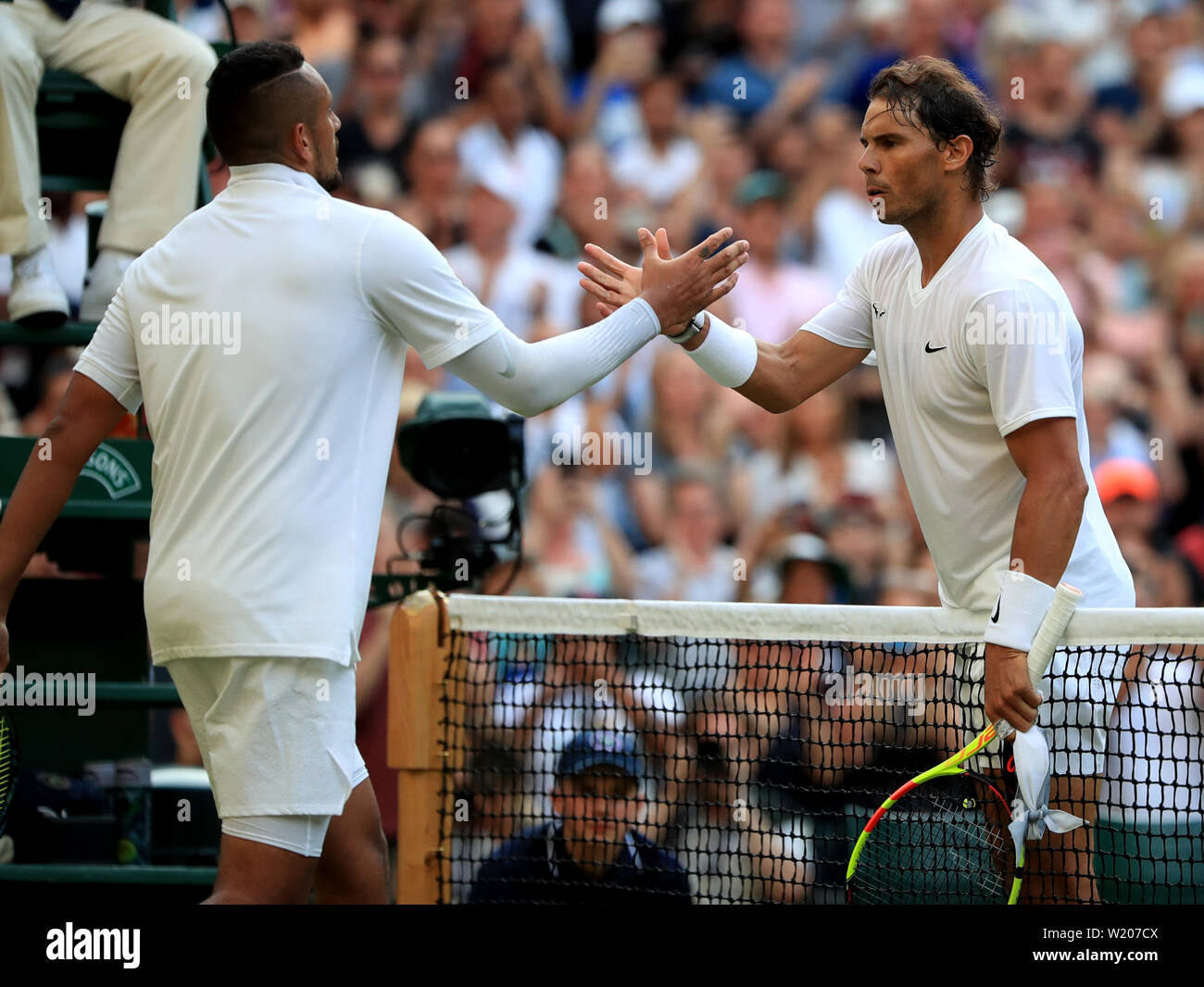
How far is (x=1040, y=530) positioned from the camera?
334cm

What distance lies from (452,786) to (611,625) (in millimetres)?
642

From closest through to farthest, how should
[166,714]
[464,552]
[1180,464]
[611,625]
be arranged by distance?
[611,625]
[464,552]
[166,714]
[1180,464]

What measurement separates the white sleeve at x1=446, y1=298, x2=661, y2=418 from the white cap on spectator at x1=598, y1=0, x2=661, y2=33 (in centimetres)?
537

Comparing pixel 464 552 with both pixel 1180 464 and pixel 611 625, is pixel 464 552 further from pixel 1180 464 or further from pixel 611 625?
pixel 1180 464

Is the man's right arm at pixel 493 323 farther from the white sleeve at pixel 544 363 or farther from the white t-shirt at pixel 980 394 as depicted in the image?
the white t-shirt at pixel 980 394

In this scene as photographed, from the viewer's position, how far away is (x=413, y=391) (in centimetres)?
688

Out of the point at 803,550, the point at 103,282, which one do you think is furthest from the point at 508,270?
the point at 103,282

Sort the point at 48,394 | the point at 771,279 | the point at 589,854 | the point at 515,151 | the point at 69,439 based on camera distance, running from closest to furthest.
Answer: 1. the point at 69,439
2. the point at 589,854
3. the point at 48,394
4. the point at 771,279
5. the point at 515,151

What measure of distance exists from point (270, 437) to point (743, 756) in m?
2.76

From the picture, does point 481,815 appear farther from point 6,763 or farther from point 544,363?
point 544,363

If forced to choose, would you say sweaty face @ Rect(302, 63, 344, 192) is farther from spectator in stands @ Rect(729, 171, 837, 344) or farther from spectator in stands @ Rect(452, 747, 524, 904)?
spectator in stands @ Rect(729, 171, 837, 344)
